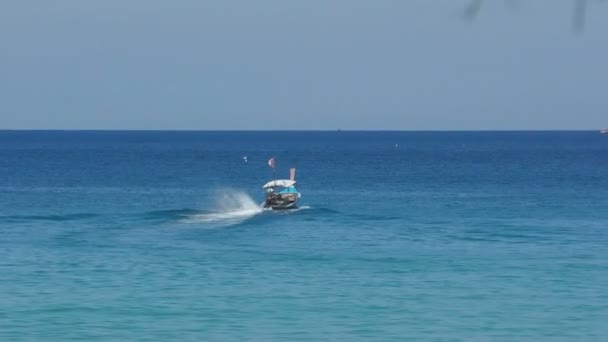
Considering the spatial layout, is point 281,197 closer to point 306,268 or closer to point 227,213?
point 227,213

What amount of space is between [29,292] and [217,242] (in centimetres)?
1676

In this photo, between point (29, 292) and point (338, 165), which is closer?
point (29, 292)

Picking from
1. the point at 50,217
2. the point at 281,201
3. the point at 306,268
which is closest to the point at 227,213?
the point at 281,201

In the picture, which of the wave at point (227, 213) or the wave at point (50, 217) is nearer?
the wave at point (227, 213)

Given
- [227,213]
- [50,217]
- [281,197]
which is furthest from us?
[281,197]

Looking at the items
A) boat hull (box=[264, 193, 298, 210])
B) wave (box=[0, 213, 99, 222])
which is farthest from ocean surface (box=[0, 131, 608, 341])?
boat hull (box=[264, 193, 298, 210])

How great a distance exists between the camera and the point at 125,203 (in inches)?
3465

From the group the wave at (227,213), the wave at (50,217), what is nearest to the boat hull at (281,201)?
the wave at (227,213)

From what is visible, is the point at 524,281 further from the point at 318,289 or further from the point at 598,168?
the point at 598,168

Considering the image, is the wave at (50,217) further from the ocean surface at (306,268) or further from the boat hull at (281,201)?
the boat hull at (281,201)

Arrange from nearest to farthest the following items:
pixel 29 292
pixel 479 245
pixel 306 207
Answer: pixel 29 292 → pixel 479 245 → pixel 306 207

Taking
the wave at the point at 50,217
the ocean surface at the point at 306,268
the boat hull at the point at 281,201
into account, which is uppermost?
the boat hull at the point at 281,201

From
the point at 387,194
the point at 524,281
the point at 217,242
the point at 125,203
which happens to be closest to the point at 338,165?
the point at 387,194

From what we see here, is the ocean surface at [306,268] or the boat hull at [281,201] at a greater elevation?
the boat hull at [281,201]
